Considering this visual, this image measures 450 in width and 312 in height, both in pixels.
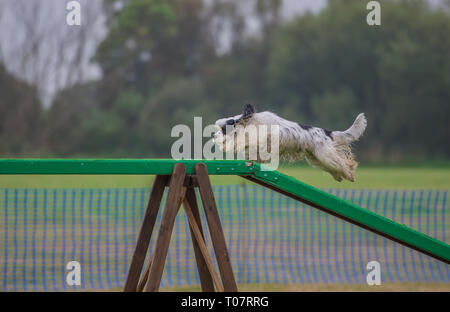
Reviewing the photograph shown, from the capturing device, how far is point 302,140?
14.3 ft

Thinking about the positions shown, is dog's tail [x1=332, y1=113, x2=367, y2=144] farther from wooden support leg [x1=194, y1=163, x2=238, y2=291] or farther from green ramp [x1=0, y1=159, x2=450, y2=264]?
wooden support leg [x1=194, y1=163, x2=238, y2=291]

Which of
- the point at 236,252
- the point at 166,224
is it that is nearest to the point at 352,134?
the point at 166,224

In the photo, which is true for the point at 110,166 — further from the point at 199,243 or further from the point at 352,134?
the point at 352,134

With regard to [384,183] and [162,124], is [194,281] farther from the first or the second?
[162,124]

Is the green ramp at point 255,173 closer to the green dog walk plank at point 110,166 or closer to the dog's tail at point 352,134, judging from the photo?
the green dog walk plank at point 110,166

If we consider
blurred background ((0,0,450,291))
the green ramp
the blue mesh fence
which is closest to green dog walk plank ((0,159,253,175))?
the green ramp

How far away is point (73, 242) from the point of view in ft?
27.2

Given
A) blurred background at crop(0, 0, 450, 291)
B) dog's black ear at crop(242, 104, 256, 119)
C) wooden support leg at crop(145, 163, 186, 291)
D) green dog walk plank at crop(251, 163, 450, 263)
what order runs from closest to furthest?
wooden support leg at crop(145, 163, 186, 291) → green dog walk plank at crop(251, 163, 450, 263) → dog's black ear at crop(242, 104, 256, 119) → blurred background at crop(0, 0, 450, 291)

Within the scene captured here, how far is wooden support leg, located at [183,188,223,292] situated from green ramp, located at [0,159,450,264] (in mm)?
430

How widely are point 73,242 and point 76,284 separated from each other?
1.96 m

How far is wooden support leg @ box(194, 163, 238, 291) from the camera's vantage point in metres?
4.15

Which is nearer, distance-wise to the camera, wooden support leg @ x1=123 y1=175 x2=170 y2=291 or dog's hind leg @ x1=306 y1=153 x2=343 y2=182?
dog's hind leg @ x1=306 y1=153 x2=343 y2=182

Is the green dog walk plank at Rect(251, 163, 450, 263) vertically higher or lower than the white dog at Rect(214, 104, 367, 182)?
lower

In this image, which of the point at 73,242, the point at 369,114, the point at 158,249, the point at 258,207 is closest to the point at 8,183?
the point at 258,207
